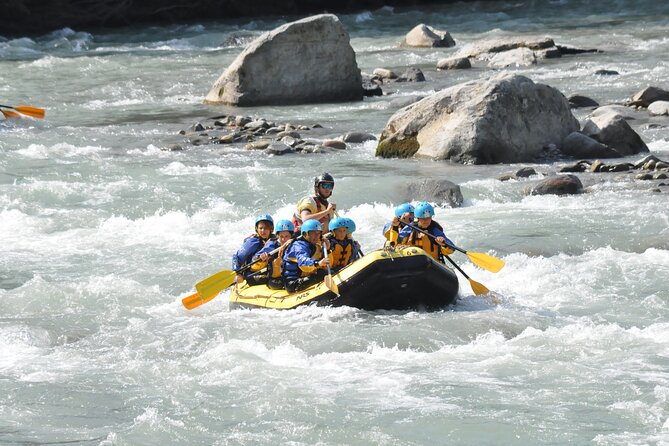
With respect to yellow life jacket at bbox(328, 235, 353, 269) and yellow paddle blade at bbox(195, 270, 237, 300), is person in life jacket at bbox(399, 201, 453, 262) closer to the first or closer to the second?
yellow life jacket at bbox(328, 235, 353, 269)

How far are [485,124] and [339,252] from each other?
5.46 metres

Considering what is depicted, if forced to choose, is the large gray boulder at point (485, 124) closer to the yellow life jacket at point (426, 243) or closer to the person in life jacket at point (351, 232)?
the yellow life jacket at point (426, 243)

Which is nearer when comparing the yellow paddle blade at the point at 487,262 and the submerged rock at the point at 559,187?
the yellow paddle blade at the point at 487,262

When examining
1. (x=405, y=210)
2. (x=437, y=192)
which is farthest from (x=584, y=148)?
(x=405, y=210)

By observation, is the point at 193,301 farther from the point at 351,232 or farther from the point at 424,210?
the point at 424,210

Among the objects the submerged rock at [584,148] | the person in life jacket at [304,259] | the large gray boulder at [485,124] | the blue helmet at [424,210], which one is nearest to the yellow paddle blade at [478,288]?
the blue helmet at [424,210]

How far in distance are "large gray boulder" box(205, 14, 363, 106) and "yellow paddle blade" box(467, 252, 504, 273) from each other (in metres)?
9.80

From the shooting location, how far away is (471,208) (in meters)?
12.9

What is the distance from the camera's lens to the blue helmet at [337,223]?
9.69 meters

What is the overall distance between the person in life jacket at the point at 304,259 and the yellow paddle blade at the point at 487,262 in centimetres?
141

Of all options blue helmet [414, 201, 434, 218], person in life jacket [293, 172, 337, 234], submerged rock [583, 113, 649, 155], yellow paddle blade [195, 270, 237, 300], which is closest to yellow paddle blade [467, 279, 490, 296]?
blue helmet [414, 201, 434, 218]

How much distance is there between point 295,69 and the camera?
19781 mm

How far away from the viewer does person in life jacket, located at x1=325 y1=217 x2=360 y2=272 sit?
9812 millimetres

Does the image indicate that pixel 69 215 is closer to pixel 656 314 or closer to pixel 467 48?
pixel 656 314
